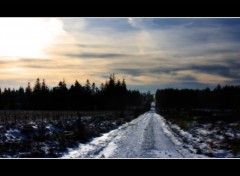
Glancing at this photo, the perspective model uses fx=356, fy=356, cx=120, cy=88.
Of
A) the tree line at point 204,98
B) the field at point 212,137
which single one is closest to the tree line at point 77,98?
the tree line at point 204,98

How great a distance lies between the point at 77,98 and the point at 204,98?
32.5 m

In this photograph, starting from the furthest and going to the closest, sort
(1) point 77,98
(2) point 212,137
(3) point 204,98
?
(3) point 204,98 → (1) point 77,98 → (2) point 212,137

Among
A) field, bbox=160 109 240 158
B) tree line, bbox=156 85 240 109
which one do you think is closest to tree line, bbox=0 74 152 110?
tree line, bbox=156 85 240 109

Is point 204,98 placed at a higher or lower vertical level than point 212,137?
higher

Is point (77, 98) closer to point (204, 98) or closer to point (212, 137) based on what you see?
point (204, 98)

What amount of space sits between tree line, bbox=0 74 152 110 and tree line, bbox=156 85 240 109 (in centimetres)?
1689

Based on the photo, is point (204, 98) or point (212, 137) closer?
point (212, 137)

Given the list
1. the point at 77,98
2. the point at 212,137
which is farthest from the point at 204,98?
the point at 212,137

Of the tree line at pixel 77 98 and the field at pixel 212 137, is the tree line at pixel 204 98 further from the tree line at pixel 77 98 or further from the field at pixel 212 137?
the field at pixel 212 137

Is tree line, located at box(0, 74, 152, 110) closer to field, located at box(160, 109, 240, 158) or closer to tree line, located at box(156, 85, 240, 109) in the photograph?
tree line, located at box(156, 85, 240, 109)

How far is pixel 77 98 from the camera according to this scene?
81188 mm
